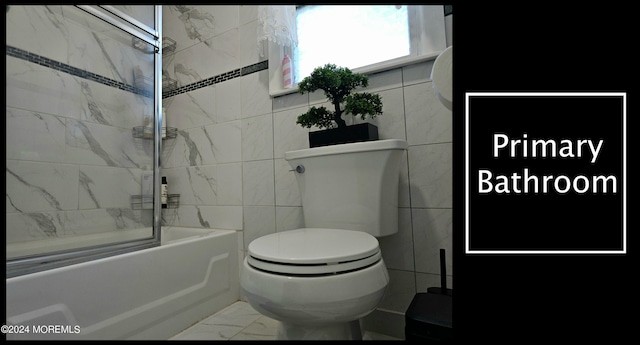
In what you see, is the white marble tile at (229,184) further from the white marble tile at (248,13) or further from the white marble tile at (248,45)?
the white marble tile at (248,13)

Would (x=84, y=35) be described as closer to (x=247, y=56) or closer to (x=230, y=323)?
(x=247, y=56)

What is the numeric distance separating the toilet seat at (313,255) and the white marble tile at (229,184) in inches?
30.2

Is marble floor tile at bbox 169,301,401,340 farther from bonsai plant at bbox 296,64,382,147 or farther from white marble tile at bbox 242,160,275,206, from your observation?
bonsai plant at bbox 296,64,382,147

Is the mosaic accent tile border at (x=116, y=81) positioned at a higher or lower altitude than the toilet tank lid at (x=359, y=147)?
higher

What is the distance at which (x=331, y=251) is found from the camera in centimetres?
76

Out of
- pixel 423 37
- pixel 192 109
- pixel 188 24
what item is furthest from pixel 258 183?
pixel 188 24

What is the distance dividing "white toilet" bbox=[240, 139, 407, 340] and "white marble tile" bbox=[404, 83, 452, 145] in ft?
0.52

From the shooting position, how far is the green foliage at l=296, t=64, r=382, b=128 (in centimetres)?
116

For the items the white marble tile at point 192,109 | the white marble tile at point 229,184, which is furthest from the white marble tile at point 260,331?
the white marble tile at point 192,109

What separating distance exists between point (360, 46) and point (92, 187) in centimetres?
134

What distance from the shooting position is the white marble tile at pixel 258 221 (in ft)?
5.00

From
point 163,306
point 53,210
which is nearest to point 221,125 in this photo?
point 53,210

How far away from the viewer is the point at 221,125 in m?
1.71

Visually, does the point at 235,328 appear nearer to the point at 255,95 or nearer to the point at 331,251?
the point at 331,251
